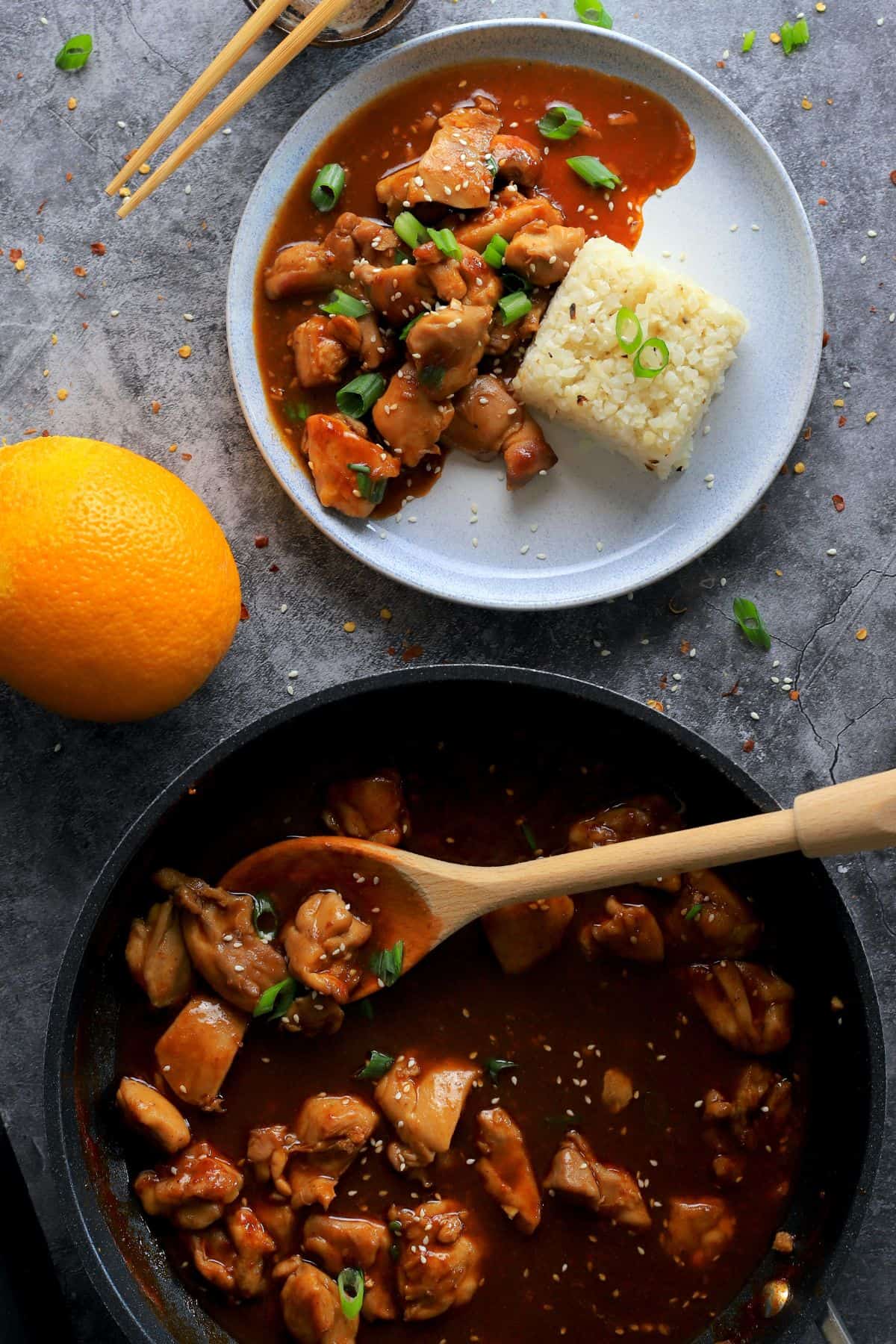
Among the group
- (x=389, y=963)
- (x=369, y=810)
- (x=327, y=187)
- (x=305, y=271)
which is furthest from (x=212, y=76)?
(x=389, y=963)

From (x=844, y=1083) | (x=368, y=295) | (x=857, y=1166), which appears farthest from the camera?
(x=368, y=295)

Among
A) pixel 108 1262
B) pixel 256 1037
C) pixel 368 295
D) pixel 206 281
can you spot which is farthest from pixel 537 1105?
pixel 206 281

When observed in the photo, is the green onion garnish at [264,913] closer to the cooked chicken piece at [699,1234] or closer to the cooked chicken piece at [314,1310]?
the cooked chicken piece at [314,1310]

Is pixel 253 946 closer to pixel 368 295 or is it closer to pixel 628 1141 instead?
pixel 628 1141

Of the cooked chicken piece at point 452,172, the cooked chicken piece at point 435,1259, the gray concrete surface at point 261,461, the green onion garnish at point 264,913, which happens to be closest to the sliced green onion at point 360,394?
the gray concrete surface at point 261,461

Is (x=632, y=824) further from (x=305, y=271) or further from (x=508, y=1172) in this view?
(x=305, y=271)

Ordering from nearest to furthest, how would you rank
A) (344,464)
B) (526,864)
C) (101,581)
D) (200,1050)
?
(101,581) → (526,864) → (200,1050) → (344,464)
